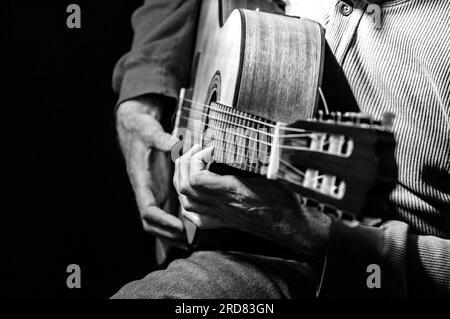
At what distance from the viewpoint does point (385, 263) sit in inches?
27.6

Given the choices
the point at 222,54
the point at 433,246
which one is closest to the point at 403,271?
the point at 433,246

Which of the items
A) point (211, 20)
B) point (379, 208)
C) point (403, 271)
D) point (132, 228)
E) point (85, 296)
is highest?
point (211, 20)

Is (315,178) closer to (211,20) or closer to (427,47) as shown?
(427,47)

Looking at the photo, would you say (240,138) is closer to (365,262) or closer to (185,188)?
(185,188)

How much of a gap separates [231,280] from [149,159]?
407 mm

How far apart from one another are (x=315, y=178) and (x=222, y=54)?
38 cm

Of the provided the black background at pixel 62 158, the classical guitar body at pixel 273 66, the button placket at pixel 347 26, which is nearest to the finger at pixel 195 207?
the classical guitar body at pixel 273 66

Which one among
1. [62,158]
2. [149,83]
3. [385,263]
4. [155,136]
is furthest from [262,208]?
[62,158]

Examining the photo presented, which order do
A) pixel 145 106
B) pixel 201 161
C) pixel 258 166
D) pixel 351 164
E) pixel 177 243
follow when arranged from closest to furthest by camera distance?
1. pixel 351 164
2. pixel 258 166
3. pixel 201 161
4. pixel 177 243
5. pixel 145 106

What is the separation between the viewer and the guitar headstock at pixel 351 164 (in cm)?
48

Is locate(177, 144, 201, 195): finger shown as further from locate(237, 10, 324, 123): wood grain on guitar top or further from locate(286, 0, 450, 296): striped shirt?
locate(286, 0, 450, 296): striped shirt

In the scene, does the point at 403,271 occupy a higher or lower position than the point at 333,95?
lower

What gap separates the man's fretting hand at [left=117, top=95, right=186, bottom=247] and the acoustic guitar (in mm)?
69

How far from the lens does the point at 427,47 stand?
0.71 m
